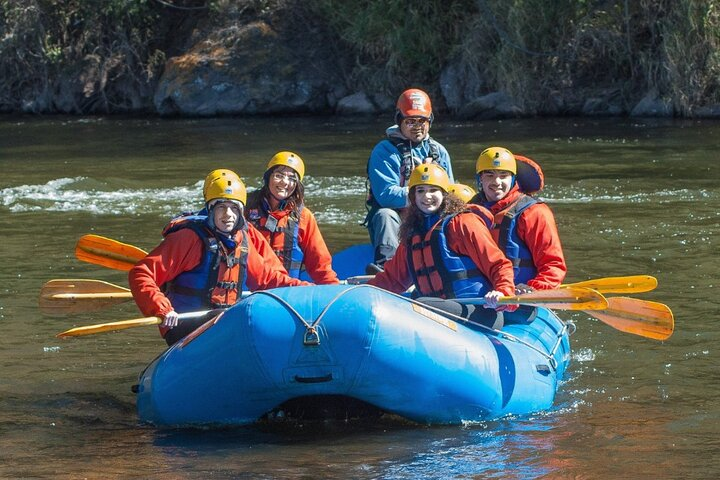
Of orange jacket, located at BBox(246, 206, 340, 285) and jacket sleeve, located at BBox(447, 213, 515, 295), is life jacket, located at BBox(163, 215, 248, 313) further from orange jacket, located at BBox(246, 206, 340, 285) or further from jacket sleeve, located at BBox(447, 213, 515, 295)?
jacket sleeve, located at BBox(447, 213, 515, 295)

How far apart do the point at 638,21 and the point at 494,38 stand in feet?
6.97

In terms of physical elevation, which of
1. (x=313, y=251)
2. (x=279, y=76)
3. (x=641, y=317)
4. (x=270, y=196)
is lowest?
(x=641, y=317)

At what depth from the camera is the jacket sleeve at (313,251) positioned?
7.52 meters

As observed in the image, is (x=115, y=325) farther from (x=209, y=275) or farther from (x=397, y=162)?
(x=397, y=162)

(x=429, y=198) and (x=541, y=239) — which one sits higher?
(x=429, y=198)

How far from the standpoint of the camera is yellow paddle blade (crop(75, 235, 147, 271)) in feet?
23.5

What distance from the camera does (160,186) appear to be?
14.4 metres

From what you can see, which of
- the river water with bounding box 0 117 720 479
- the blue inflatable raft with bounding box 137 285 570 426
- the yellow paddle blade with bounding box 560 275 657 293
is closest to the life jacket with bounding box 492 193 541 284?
the yellow paddle blade with bounding box 560 275 657 293

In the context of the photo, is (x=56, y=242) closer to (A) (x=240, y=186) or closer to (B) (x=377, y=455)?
(A) (x=240, y=186)

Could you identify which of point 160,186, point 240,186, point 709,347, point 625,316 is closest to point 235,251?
point 240,186

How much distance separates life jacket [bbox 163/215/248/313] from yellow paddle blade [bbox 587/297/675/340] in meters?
1.81

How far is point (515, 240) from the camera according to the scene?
23.2ft

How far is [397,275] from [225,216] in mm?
963

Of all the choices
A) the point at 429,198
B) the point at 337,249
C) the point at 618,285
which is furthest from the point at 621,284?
the point at 337,249
